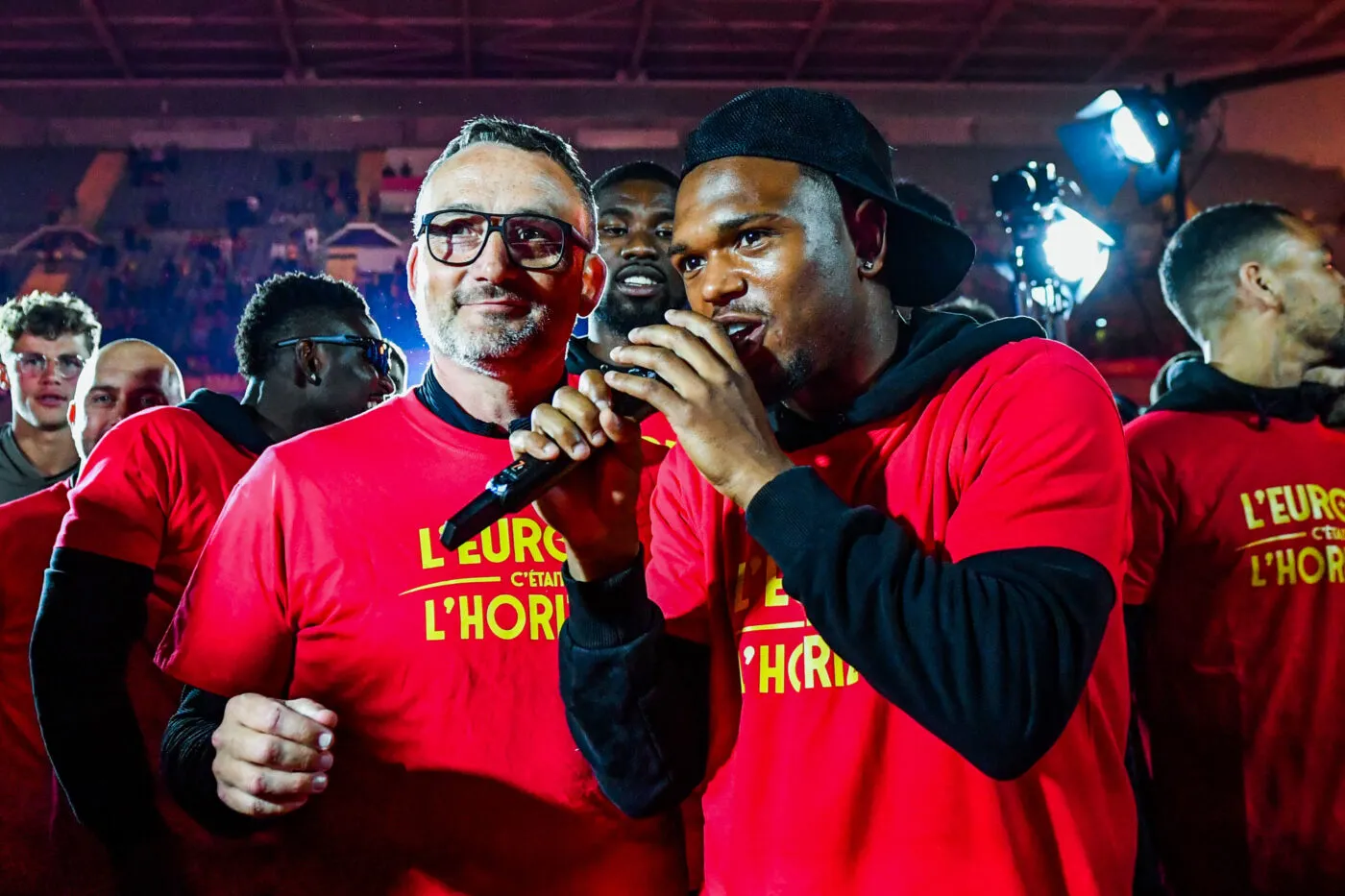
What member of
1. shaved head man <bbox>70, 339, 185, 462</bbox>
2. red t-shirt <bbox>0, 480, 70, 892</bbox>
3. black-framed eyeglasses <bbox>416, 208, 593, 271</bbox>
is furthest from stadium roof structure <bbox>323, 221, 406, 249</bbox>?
black-framed eyeglasses <bbox>416, 208, 593, 271</bbox>

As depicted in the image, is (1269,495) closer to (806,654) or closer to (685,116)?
(806,654)

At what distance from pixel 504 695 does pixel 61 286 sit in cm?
1313

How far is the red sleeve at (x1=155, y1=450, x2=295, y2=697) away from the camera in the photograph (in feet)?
5.98

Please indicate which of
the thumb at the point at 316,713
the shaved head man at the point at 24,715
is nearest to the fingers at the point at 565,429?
the thumb at the point at 316,713

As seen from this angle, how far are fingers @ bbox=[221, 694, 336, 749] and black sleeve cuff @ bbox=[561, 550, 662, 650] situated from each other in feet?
1.38

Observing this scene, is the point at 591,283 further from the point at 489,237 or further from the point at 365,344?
the point at 365,344

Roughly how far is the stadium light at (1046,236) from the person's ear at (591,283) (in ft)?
12.7

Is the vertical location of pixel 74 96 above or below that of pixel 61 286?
above

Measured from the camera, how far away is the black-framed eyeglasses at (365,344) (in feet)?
10.1

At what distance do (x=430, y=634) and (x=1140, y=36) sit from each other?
1362 centimetres

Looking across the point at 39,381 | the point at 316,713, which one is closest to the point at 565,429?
the point at 316,713

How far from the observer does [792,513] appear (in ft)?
3.88

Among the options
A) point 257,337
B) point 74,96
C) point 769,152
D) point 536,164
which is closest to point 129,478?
point 257,337

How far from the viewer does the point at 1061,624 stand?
113 cm
